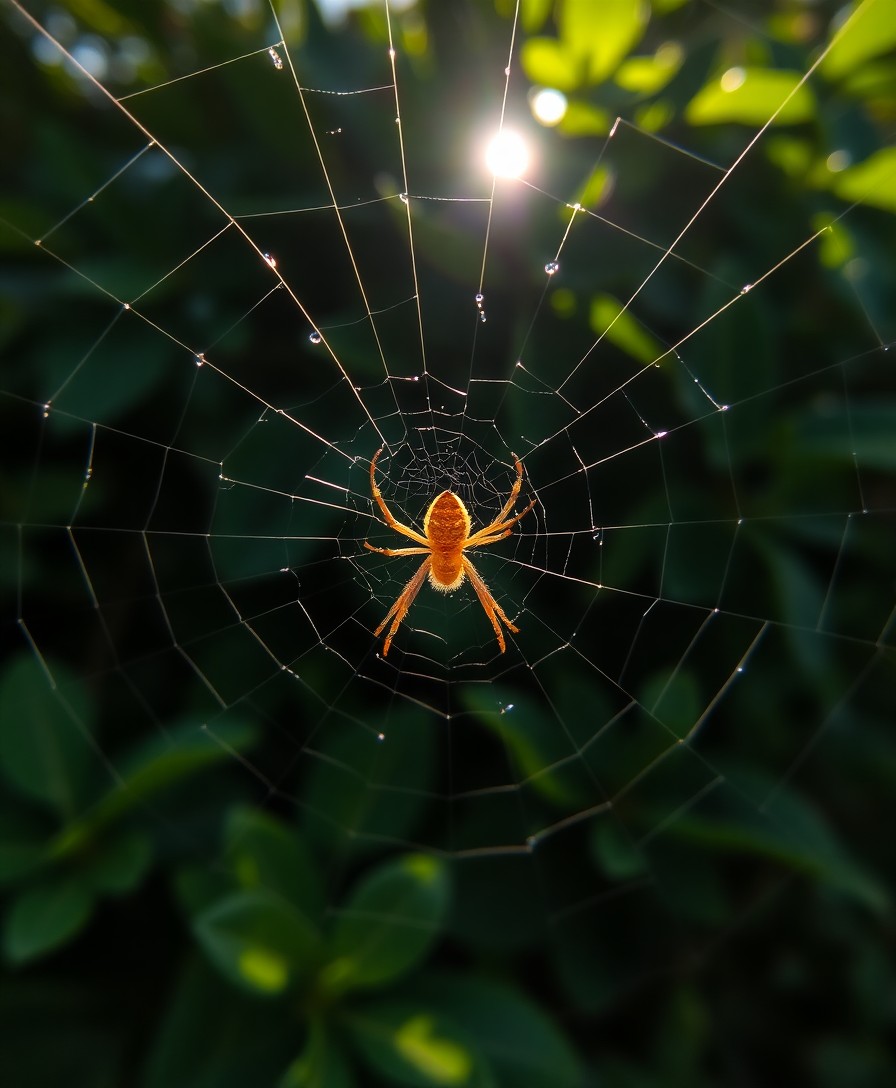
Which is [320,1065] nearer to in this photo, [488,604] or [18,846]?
[18,846]

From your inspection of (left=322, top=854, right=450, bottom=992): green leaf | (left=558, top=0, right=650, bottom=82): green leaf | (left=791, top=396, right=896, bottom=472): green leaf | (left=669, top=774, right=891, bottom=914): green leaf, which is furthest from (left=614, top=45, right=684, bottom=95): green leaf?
(left=322, top=854, right=450, bottom=992): green leaf

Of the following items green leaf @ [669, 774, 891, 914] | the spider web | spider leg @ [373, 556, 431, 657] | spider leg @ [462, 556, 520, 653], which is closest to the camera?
green leaf @ [669, 774, 891, 914]

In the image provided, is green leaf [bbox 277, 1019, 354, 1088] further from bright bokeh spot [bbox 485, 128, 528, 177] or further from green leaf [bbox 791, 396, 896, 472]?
bright bokeh spot [bbox 485, 128, 528, 177]

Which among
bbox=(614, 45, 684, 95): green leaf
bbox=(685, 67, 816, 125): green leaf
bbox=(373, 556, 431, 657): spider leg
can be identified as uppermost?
bbox=(614, 45, 684, 95): green leaf

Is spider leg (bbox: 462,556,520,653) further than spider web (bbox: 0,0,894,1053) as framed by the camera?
Yes

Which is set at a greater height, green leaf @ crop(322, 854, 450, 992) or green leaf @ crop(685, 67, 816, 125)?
green leaf @ crop(685, 67, 816, 125)

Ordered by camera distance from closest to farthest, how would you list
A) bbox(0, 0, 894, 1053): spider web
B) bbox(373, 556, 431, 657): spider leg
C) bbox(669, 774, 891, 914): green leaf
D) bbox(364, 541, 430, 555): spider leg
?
bbox(669, 774, 891, 914): green leaf < bbox(0, 0, 894, 1053): spider web < bbox(373, 556, 431, 657): spider leg < bbox(364, 541, 430, 555): spider leg

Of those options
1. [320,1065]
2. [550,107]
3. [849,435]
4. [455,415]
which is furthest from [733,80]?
[320,1065]
